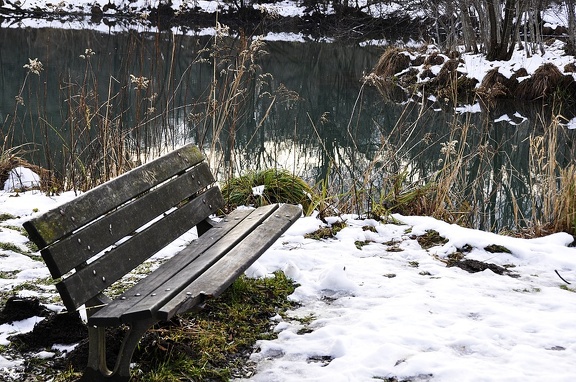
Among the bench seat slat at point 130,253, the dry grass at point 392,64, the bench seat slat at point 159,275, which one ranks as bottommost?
the bench seat slat at point 159,275

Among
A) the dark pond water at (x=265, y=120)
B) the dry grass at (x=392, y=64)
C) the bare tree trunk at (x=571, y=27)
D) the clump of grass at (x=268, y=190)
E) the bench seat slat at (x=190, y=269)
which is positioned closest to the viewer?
the bench seat slat at (x=190, y=269)

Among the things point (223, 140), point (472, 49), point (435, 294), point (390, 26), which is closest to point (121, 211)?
point (435, 294)

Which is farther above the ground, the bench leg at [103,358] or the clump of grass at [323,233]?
the bench leg at [103,358]

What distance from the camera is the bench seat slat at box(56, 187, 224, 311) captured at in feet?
7.88

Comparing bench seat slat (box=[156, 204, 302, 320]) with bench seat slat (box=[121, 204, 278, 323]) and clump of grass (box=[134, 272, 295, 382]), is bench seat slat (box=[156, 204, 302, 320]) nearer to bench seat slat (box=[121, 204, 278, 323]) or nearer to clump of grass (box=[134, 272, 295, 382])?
bench seat slat (box=[121, 204, 278, 323])

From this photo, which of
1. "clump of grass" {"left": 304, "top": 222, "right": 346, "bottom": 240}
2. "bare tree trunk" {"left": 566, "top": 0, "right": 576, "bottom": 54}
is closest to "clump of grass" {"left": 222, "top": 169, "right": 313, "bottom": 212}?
"clump of grass" {"left": 304, "top": 222, "right": 346, "bottom": 240}

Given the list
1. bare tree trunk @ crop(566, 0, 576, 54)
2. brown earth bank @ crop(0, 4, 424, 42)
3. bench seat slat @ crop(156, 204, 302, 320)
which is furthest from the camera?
brown earth bank @ crop(0, 4, 424, 42)

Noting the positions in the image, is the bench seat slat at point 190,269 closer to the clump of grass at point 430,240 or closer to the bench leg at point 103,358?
the bench leg at point 103,358

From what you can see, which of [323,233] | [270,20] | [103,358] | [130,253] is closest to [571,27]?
[323,233]

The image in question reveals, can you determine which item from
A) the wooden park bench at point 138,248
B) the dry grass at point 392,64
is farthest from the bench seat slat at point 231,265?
the dry grass at point 392,64

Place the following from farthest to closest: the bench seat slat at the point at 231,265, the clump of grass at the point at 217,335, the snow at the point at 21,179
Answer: the snow at the point at 21,179, the clump of grass at the point at 217,335, the bench seat slat at the point at 231,265

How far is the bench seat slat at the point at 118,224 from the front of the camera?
2.38 m

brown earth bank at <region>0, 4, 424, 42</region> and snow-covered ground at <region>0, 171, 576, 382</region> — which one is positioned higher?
brown earth bank at <region>0, 4, 424, 42</region>

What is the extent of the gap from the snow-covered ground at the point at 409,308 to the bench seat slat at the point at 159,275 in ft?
1.12
